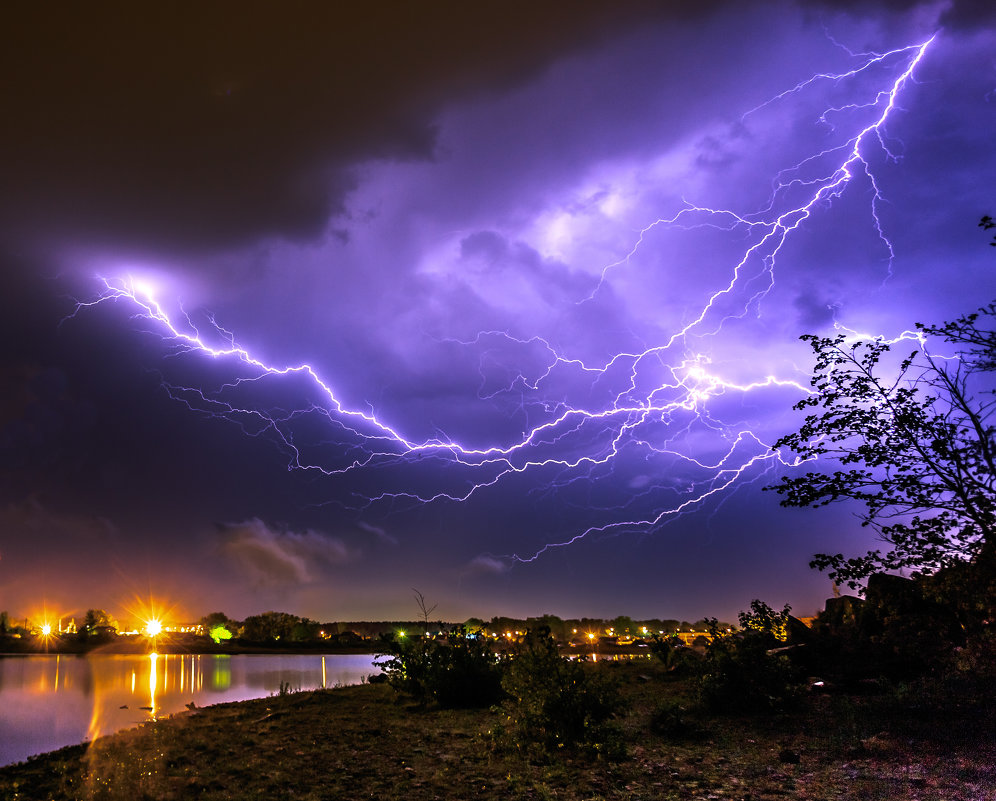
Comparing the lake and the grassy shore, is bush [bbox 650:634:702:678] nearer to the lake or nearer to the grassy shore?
the grassy shore

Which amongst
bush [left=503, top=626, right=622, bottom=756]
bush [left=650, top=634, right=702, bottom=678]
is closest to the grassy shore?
bush [left=503, top=626, right=622, bottom=756]

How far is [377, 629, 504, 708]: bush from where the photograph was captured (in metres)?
13.3

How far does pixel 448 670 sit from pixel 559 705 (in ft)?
19.2

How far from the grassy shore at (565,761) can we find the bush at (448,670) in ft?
5.86

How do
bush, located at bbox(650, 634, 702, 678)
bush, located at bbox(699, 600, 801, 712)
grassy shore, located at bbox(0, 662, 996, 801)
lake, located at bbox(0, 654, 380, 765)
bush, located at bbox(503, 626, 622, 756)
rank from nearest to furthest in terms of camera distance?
grassy shore, located at bbox(0, 662, 996, 801), bush, located at bbox(503, 626, 622, 756), bush, located at bbox(699, 600, 801, 712), lake, located at bbox(0, 654, 380, 765), bush, located at bbox(650, 634, 702, 678)

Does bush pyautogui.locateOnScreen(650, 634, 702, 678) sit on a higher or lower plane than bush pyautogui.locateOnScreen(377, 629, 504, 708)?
lower

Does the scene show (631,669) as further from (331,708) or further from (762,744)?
(762,744)

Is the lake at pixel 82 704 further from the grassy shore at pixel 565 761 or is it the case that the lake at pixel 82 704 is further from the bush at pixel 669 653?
the bush at pixel 669 653

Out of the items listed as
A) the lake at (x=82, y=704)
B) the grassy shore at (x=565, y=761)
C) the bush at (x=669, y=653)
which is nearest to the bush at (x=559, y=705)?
the grassy shore at (x=565, y=761)

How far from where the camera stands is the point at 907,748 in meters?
7.61

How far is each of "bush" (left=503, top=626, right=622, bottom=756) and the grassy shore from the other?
243 mm

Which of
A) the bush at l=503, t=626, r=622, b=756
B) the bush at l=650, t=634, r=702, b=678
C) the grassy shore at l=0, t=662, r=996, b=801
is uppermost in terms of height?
the bush at l=503, t=626, r=622, b=756

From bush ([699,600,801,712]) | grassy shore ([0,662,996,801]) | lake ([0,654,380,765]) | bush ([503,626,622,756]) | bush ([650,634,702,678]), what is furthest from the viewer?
bush ([650,634,702,678])

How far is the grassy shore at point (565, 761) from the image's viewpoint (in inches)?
254
